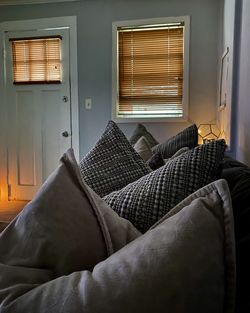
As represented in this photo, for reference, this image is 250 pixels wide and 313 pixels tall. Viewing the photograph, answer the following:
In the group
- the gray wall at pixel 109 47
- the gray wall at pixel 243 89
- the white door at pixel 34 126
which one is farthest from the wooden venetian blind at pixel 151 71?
the gray wall at pixel 243 89

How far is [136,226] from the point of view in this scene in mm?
758

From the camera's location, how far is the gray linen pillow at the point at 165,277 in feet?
1.52

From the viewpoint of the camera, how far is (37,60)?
369cm

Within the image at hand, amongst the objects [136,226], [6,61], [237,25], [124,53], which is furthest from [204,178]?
[6,61]

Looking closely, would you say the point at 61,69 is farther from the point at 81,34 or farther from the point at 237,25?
the point at 237,25

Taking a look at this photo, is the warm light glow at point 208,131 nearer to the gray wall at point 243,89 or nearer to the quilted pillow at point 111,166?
the gray wall at point 243,89

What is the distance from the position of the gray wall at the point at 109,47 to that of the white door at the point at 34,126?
20 cm

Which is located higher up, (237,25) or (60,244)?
(237,25)

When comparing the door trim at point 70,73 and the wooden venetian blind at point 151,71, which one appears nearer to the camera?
the wooden venetian blind at point 151,71

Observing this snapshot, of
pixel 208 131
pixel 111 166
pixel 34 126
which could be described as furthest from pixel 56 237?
pixel 34 126

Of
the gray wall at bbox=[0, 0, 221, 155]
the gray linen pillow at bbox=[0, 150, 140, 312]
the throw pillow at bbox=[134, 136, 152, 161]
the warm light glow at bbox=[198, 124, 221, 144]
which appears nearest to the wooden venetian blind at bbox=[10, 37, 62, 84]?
the gray wall at bbox=[0, 0, 221, 155]

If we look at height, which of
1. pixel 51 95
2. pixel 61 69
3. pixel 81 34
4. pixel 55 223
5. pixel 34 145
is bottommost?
pixel 34 145

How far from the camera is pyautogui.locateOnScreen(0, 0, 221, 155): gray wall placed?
3.31 meters

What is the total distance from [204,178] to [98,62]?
9.83 ft
